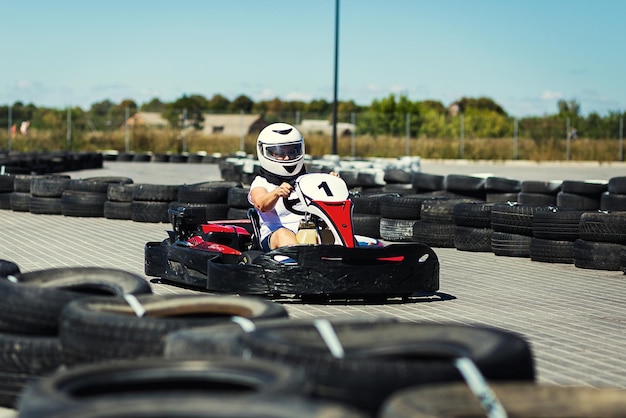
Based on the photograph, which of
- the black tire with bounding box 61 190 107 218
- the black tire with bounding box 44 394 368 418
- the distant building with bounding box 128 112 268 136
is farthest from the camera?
the distant building with bounding box 128 112 268 136

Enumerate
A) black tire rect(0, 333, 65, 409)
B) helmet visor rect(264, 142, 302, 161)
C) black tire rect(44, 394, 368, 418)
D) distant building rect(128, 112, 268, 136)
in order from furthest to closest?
distant building rect(128, 112, 268, 136)
helmet visor rect(264, 142, 302, 161)
black tire rect(0, 333, 65, 409)
black tire rect(44, 394, 368, 418)

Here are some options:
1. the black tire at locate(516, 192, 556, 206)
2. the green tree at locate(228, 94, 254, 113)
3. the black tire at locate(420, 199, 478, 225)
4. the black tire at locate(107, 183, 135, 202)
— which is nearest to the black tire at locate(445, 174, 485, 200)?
the black tire at locate(516, 192, 556, 206)

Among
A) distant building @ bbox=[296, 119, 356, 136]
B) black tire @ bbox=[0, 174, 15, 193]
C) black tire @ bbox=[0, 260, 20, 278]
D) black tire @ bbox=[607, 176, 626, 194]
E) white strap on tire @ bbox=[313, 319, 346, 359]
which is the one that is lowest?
black tire @ bbox=[0, 174, 15, 193]

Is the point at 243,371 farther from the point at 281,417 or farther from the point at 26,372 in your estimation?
the point at 26,372

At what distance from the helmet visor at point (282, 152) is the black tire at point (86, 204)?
6.58 meters

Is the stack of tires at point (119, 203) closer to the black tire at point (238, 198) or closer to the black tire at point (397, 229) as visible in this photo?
the black tire at point (238, 198)

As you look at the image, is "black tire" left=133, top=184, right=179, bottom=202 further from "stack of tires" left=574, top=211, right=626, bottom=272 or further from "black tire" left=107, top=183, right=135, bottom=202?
"stack of tires" left=574, top=211, right=626, bottom=272

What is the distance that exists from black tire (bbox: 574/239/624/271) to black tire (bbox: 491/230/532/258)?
760 mm

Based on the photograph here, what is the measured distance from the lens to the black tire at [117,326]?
3.75 meters

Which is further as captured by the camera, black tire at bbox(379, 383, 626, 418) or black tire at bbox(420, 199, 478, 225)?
black tire at bbox(420, 199, 478, 225)

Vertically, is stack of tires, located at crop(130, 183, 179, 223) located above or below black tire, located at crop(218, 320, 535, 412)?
below

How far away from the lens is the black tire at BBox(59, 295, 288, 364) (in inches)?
147

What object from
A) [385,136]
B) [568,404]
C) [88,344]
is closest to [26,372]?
[88,344]

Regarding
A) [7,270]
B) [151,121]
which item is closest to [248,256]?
[7,270]
